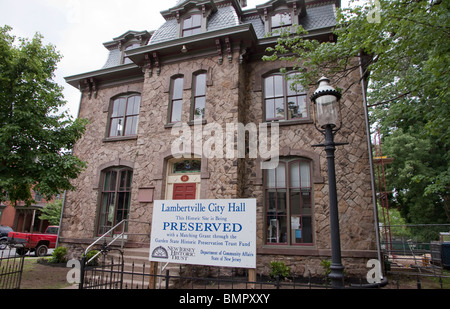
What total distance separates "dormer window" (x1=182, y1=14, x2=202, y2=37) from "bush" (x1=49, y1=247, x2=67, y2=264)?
9921mm

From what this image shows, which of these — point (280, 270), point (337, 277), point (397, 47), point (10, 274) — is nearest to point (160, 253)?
point (337, 277)

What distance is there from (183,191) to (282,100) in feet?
16.3

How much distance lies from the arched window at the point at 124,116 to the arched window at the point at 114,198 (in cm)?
173

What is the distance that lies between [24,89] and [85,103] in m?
5.08

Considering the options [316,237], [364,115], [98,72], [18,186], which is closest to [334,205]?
[316,237]

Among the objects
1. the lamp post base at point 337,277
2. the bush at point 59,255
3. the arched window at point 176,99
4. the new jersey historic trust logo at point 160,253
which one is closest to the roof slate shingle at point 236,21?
the arched window at point 176,99

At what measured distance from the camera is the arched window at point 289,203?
→ 9562mm

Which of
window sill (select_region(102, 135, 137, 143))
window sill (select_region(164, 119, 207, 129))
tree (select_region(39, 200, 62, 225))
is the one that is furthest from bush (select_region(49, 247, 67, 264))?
tree (select_region(39, 200, 62, 225))

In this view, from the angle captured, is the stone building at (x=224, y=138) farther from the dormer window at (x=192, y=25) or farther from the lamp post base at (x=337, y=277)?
the lamp post base at (x=337, y=277)

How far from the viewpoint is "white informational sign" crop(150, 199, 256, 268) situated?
15.2 ft

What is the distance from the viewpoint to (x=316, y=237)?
30.3 feet

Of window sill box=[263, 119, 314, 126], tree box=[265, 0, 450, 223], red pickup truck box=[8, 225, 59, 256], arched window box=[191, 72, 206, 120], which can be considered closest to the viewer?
tree box=[265, 0, 450, 223]

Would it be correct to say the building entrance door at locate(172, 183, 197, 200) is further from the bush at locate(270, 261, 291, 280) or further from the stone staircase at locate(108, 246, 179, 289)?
the bush at locate(270, 261, 291, 280)

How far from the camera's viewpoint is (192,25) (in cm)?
1214
